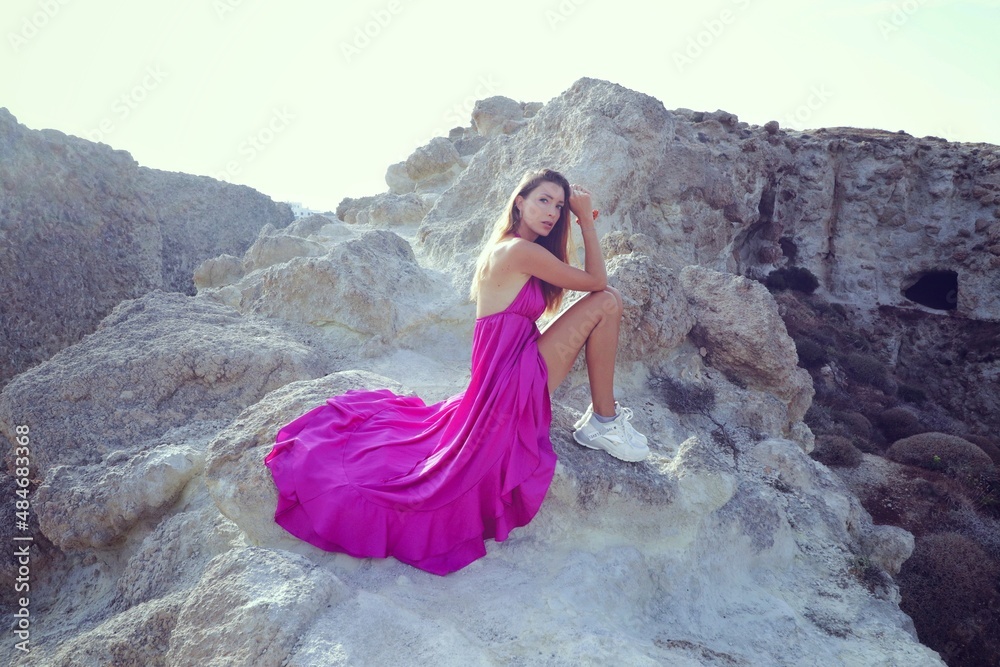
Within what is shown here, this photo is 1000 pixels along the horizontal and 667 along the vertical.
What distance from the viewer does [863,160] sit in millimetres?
18484

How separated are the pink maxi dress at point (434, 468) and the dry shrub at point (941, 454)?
34.5 ft

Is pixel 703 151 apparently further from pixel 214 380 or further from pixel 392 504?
pixel 392 504

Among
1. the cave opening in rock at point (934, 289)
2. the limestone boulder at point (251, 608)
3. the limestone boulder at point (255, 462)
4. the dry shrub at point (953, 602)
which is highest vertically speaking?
the cave opening in rock at point (934, 289)

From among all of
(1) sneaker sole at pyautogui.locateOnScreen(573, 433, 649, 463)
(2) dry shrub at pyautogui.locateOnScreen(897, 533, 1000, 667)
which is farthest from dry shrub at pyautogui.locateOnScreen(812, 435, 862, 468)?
(1) sneaker sole at pyautogui.locateOnScreen(573, 433, 649, 463)

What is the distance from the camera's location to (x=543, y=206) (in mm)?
3320

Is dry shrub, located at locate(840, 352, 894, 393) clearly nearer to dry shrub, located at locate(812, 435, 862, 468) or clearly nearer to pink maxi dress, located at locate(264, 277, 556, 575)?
dry shrub, located at locate(812, 435, 862, 468)

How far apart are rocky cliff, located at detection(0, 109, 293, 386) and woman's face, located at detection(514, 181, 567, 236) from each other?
465 centimetres

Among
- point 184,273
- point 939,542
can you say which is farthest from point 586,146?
point 184,273

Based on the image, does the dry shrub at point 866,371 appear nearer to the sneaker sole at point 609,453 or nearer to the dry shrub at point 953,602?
the dry shrub at point 953,602

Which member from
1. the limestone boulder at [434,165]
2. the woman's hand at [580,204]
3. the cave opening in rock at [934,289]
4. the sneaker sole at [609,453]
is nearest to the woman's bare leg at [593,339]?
the sneaker sole at [609,453]

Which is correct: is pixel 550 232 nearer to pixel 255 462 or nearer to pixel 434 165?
pixel 255 462

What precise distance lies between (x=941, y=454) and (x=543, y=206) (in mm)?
10742

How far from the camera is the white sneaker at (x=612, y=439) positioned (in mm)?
3053

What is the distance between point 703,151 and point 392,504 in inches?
296
